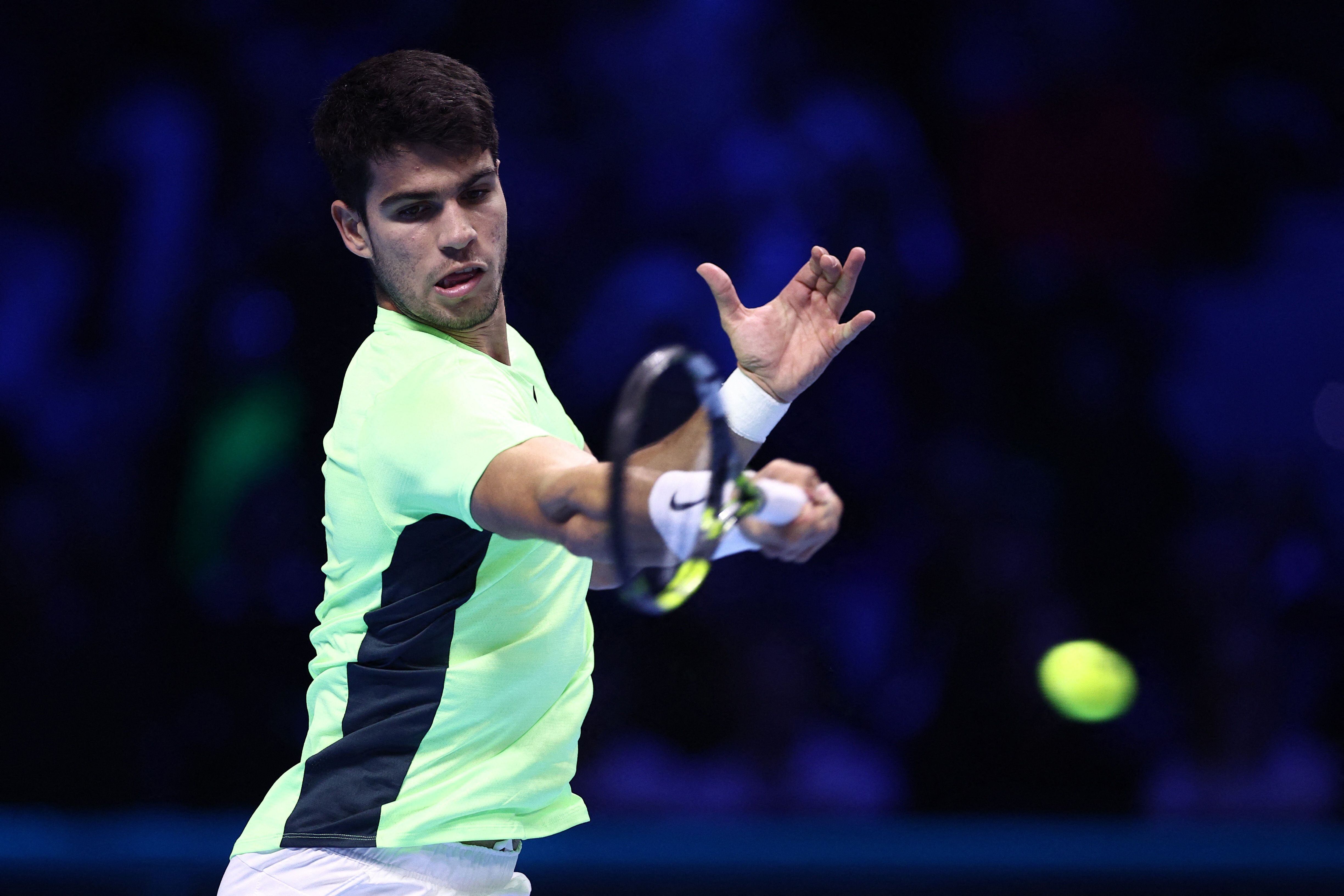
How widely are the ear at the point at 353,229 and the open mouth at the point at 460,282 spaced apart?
6.2 inches

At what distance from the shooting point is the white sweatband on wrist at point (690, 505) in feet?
5.23

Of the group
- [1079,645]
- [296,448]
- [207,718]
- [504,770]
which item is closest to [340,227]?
[504,770]

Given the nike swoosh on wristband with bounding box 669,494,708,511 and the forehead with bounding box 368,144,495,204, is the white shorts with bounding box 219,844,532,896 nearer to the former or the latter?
the nike swoosh on wristband with bounding box 669,494,708,511

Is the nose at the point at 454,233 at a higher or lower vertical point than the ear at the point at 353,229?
lower

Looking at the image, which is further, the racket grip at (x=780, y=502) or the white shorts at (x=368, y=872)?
the white shorts at (x=368, y=872)

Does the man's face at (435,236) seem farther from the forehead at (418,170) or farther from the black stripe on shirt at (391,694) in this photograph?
the black stripe on shirt at (391,694)

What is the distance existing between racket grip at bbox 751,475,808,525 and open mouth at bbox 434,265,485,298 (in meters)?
0.69

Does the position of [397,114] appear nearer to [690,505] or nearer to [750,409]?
[750,409]

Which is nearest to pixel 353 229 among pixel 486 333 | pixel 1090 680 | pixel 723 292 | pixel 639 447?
pixel 486 333

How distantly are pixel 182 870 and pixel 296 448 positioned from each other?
1.55m

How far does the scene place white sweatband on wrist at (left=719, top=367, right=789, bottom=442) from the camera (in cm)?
236

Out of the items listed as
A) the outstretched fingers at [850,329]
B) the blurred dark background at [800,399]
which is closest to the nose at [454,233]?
the outstretched fingers at [850,329]

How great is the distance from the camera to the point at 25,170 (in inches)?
211

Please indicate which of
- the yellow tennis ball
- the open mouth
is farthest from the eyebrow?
the yellow tennis ball
